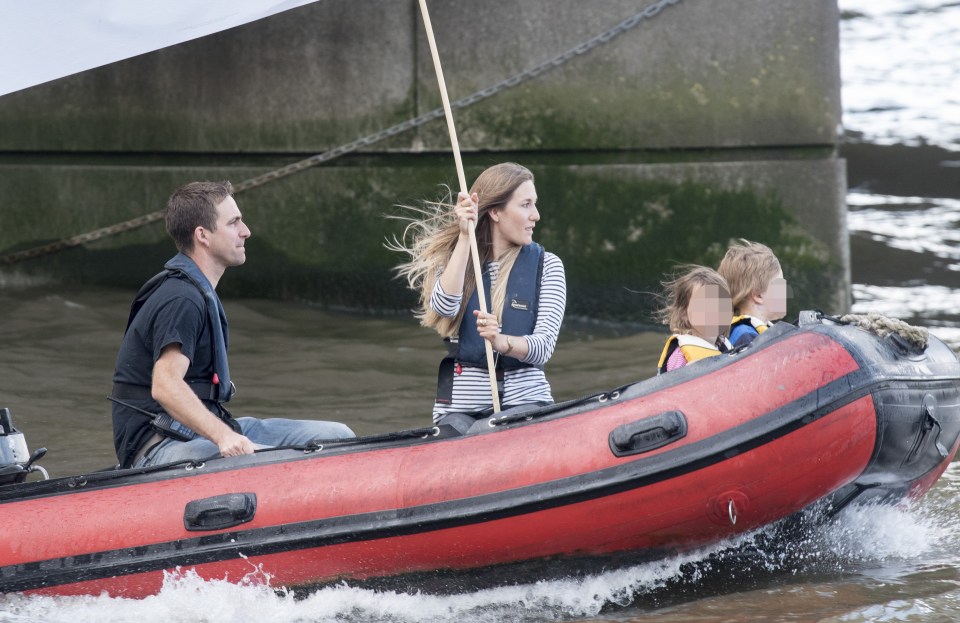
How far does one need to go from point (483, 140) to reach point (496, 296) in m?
3.75

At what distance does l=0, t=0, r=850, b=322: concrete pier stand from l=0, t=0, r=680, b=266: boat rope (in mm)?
39

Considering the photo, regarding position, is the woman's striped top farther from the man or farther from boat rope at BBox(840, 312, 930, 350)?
boat rope at BBox(840, 312, 930, 350)

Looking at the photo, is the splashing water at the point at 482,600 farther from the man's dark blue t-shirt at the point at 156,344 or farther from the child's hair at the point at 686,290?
the child's hair at the point at 686,290

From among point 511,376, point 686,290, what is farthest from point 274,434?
point 686,290

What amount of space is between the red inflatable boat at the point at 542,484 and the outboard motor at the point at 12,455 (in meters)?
0.17

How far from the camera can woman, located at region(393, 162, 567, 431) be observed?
388cm

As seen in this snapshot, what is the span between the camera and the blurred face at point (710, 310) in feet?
12.9

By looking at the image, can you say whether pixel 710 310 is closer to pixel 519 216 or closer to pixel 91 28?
pixel 519 216

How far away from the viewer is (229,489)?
11.7 feet

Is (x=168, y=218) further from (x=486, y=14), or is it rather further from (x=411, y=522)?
(x=486, y=14)

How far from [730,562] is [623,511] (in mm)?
584

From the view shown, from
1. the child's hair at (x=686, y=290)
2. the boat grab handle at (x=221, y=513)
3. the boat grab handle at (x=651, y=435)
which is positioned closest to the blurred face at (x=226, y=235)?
the boat grab handle at (x=221, y=513)

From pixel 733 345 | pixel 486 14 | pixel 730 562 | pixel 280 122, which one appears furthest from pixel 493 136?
pixel 730 562

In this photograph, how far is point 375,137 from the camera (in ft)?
25.2
